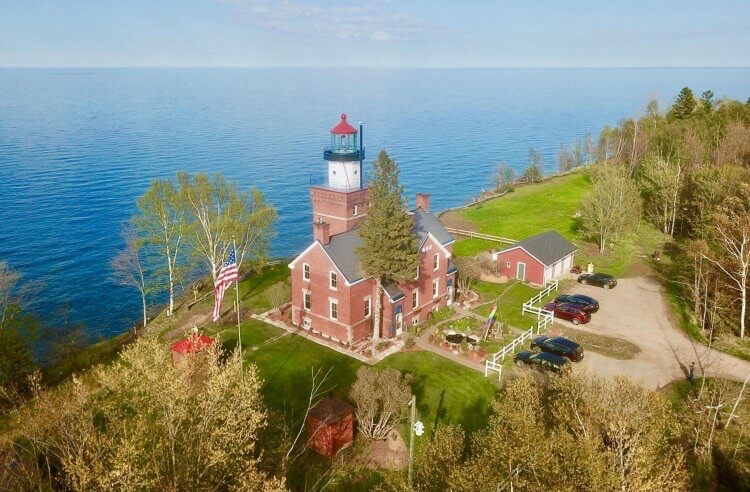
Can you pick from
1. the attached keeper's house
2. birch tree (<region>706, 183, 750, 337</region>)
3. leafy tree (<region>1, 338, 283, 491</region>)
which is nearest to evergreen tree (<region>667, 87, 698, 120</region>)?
the attached keeper's house

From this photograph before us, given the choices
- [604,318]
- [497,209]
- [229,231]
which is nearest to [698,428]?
[604,318]

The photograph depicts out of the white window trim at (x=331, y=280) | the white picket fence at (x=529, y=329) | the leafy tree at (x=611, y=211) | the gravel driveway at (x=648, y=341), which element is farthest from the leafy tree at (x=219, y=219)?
the leafy tree at (x=611, y=211)

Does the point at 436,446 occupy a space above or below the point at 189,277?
above

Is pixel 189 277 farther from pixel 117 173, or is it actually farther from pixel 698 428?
pixel 117 173

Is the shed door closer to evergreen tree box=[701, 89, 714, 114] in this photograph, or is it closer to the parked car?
the parked car

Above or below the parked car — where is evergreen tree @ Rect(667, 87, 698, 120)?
above

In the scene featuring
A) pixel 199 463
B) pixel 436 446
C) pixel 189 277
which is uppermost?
pixel 199 463

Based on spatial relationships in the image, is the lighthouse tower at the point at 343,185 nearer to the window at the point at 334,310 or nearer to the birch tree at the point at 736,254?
→ the window at the point at 334,310
